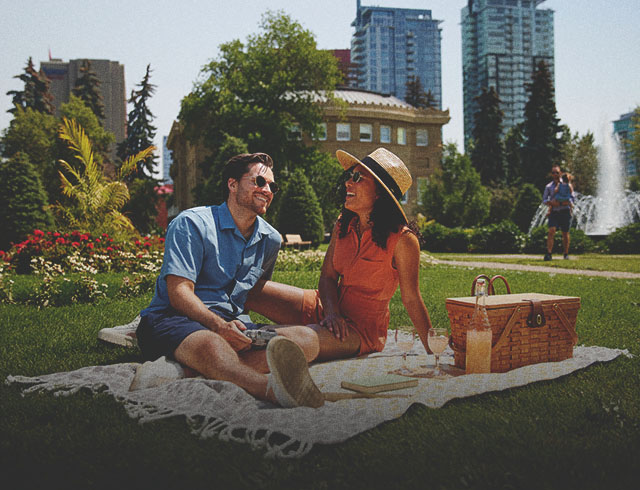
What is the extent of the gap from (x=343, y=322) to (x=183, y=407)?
1508 millimetres

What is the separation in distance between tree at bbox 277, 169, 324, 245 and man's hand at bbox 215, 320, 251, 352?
67.2 feet

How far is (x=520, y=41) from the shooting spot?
138 m

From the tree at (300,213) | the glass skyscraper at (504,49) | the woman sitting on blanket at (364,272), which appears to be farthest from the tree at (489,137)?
the glass skyscraper at (504,49)

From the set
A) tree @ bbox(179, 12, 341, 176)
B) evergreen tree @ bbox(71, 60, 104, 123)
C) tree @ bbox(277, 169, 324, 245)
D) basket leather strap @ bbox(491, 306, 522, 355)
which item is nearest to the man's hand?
basket leather strap @ bbox(491, 306, 522, 355)

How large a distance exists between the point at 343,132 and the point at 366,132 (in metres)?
1.89

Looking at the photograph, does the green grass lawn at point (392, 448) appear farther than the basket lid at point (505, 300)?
No

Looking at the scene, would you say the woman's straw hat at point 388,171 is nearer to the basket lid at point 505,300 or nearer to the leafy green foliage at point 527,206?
the basket lid at point 505,300

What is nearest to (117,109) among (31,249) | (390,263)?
(31,249)

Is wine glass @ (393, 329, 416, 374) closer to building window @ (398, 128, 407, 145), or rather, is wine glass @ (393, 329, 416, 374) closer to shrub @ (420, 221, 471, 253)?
shrub @ (420, 221, 471, 253)

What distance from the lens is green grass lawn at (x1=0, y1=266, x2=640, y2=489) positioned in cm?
217

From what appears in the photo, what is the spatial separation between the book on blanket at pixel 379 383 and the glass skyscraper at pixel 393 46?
158m

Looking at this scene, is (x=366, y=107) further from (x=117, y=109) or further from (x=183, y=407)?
(x=117, y=109)

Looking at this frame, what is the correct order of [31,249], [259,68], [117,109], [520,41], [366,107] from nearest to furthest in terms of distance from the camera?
[31,249]
[259,68]
[366,107]
[117,109]
[520,41]

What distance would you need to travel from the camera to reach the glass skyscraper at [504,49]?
5231 inches
